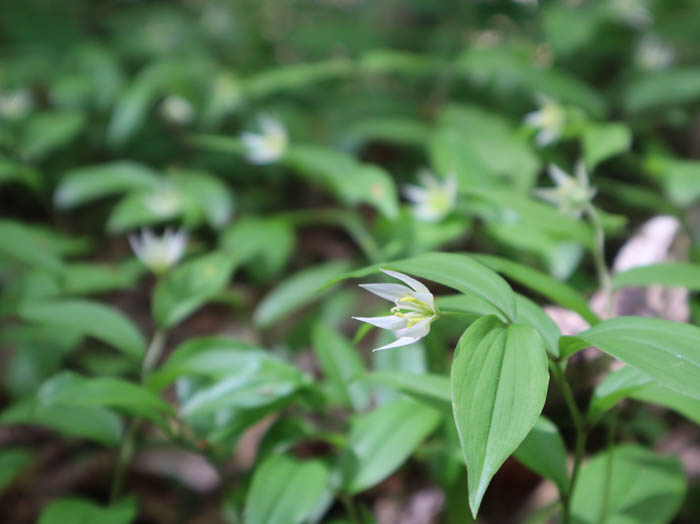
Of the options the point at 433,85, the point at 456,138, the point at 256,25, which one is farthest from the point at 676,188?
the point at 256,25

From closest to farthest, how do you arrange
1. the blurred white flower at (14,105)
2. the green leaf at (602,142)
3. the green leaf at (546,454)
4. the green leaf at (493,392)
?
the green leaf at (493,392)
the green leaf at (546,454)
the green leaf at (602,142)
the blurred white flower at (14,105)

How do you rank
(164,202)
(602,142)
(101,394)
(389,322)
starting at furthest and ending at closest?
(164,202) → (602,142) → (101,394) → (389,322)

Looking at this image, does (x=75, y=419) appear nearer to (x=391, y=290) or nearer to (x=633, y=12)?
(x=391, y=290)

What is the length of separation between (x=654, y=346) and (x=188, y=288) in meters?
1.06

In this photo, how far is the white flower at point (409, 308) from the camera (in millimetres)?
817

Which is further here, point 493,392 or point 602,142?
point 602,142

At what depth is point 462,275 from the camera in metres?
0.82

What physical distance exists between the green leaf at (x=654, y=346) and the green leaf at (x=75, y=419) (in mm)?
932

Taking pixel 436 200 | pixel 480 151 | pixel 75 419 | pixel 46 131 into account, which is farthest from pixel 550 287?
pixel 46 131

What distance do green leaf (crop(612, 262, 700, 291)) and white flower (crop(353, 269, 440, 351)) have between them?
0.46 metres

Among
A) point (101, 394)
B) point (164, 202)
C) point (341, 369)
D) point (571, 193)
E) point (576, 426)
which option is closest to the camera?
point (576, 426)

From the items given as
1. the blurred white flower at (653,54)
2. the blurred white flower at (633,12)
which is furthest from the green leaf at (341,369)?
the blurred white flower at (633,12)

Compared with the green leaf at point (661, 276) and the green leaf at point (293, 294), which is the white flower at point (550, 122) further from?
the green leaf at point (661, 276)

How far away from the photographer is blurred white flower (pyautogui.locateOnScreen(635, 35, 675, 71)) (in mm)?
2553
